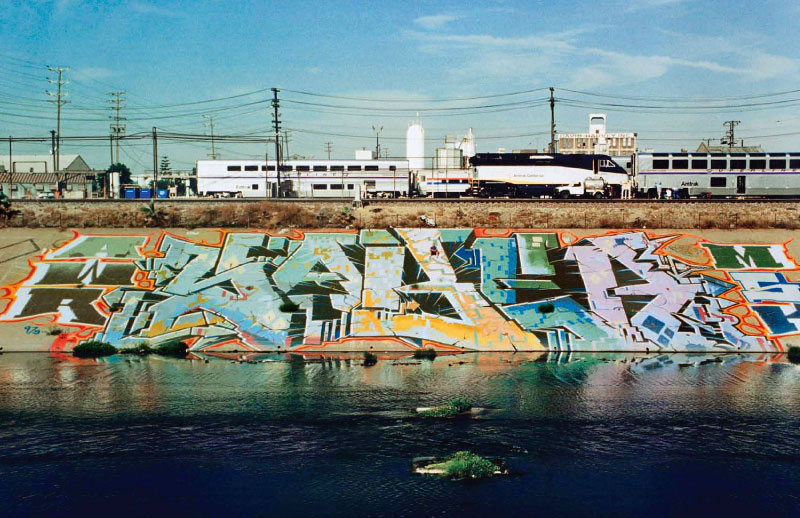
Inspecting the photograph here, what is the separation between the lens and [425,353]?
39031 millimetres

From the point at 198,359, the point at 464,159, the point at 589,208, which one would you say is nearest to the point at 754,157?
the point at 589,208

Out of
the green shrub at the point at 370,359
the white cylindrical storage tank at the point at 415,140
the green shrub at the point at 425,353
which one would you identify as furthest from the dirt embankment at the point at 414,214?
the white cylindrical storage tank at the point at 415,140

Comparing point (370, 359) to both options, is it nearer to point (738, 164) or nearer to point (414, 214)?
point (414, 214)

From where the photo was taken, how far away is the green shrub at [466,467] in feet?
78.7

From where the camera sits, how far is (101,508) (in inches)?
864

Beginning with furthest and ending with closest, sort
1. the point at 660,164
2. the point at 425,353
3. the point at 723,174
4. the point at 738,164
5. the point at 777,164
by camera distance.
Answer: the point at 660,164 → the point at 723,174 → the point at 738,164 → the point at 777,164 → the point at 425,353

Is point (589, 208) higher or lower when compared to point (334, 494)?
higher

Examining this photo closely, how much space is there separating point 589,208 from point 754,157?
2178cm

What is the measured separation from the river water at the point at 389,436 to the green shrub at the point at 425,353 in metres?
0.95

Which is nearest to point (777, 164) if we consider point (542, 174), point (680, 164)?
point (680, 164)

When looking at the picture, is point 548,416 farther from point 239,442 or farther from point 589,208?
point 589,208

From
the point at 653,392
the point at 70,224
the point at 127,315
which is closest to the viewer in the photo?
the point at 653,392

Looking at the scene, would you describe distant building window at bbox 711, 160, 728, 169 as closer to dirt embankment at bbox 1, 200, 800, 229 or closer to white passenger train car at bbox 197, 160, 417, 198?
dirt embankment at bbox 1, 200, 800, 229

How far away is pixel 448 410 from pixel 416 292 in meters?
13.9
